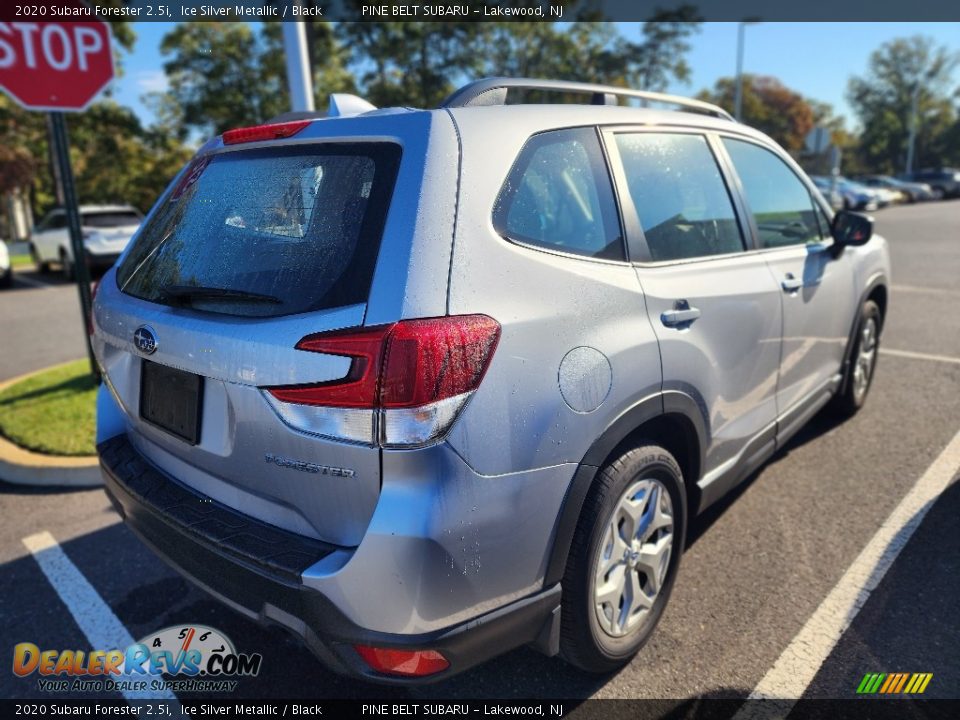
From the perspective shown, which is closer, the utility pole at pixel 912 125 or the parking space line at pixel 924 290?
the parking space line at pixel 924 290

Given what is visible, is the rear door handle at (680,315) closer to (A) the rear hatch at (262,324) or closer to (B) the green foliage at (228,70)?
(A) the rear hatch at (262,324)

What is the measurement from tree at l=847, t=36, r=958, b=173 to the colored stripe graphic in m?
70.6

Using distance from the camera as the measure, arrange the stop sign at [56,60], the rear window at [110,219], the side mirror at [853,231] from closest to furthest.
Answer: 1. the side mirror at [853,231]
2. the stop sign at [56,60]
3. the rear window at [110,219]

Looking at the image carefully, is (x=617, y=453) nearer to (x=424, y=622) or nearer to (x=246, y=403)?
(x=424, y=622)

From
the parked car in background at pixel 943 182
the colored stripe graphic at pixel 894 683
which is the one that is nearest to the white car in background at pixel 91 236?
the colored stripe graphic at pixel 894 683

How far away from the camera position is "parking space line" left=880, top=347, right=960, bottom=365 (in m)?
5.88

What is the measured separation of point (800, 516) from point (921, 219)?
24.4m

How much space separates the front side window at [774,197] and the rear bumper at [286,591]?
7.03 ft

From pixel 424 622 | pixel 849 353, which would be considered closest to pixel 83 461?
pixel 424 622

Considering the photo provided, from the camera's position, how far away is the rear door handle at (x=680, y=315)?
7.50ft

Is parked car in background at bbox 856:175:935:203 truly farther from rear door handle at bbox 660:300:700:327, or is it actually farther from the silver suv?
the silver suv

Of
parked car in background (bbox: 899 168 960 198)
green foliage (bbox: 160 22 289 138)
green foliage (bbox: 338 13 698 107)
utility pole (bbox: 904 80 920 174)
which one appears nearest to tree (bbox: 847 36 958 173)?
utility pole (bbox: 904 80 920 174)

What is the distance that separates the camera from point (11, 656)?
8.38 ft

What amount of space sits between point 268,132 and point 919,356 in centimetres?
604
